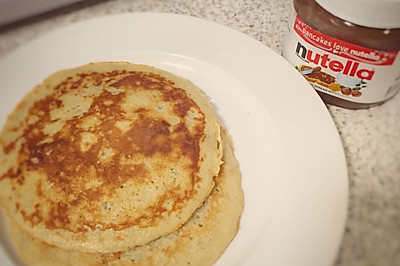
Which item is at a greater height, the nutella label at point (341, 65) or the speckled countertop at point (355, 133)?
the nutella label at point (341, 65)

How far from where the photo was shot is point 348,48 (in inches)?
36.8

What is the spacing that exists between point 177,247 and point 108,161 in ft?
0.78

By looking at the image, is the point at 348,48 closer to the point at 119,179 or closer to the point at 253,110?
the point at 253,110

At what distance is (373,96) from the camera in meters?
1.03

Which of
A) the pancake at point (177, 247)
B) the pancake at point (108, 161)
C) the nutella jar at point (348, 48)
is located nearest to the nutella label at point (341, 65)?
the nutella jar at point (348, 48)

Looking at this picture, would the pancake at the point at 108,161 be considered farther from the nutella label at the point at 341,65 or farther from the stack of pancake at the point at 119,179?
the nutella label at the point at 341,65

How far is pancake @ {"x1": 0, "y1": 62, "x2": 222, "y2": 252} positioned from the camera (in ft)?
2.88

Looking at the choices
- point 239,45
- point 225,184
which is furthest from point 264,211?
point 239,45

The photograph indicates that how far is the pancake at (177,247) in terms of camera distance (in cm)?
87

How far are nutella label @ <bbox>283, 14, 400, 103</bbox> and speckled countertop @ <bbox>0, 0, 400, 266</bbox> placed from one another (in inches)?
3.8

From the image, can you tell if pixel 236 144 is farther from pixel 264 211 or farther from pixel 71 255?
pixel 71 255

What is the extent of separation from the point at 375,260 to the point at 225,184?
1.16 ft

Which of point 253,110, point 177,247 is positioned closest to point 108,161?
point 177,247

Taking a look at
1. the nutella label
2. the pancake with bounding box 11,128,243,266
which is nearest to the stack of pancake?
the pancake with bounding box 11,128,243,266
